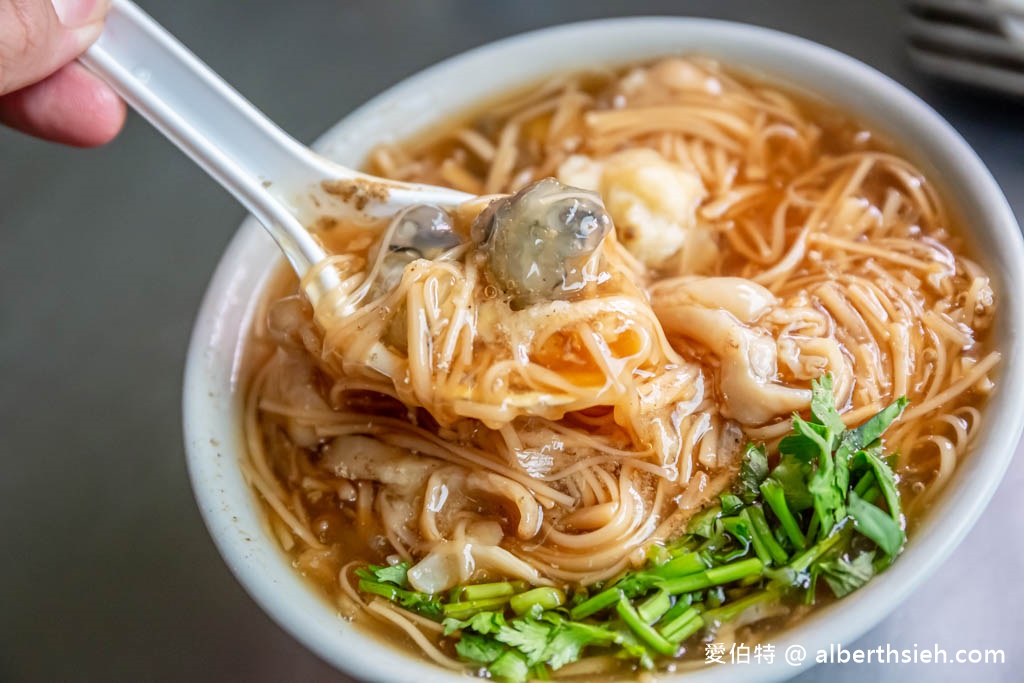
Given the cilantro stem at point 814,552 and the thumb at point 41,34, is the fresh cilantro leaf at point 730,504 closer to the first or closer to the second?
the cilantro stem at point 814,552

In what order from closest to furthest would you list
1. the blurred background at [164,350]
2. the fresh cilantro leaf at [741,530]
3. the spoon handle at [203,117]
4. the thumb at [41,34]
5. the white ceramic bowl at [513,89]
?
the white ceramic bowl at [513,89]
the fresh cilantro leaf at [741,530]
the thumb at [41,34]
the spoon handle at [203,117]
the blurred background at [164,350]

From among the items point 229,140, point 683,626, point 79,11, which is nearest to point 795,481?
point 683,626

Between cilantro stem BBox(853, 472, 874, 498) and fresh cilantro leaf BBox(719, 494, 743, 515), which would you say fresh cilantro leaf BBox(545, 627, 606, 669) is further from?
cilantro stem BBox(853, 472, 874, 498)

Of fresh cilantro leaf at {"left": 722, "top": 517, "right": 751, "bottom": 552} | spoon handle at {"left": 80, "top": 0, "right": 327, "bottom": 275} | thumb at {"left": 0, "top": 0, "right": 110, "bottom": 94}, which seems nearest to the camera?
fresh cilantro leaf at {"left": 722, "top": 517, "right": 751, "bottom": 552}

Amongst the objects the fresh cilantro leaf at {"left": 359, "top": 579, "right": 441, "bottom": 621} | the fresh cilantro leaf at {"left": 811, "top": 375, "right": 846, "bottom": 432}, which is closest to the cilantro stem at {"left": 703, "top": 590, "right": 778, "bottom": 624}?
the fresh cilantro leaf at {"left": 811, "top": 375, "right": 846, "bottom": 432}

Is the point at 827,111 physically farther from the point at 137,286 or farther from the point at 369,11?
the point at 137,286

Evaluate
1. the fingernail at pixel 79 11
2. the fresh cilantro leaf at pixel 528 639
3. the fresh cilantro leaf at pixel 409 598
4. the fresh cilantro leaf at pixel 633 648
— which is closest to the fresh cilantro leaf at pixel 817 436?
the fresh cilantro leaf at pixel 633 648

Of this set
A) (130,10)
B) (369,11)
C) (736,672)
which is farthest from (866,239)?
(369,11)
